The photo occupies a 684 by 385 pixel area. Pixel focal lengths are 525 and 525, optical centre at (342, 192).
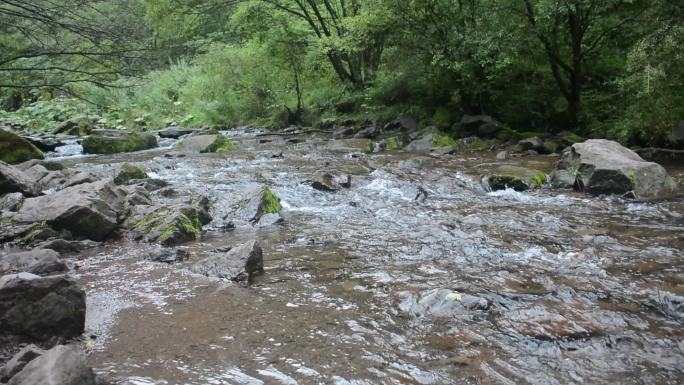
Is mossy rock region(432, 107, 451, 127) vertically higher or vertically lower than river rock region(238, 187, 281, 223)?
higher

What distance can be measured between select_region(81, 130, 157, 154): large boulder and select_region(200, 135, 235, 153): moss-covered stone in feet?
12.1

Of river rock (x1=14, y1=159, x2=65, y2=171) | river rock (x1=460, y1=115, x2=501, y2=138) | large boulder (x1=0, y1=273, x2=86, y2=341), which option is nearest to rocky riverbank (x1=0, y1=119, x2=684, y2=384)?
large boulder (x1=0, y1=273, x2=86, y2=341)

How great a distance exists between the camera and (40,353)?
336 cm

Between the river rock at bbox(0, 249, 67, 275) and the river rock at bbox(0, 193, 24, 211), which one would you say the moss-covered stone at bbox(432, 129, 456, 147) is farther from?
the river rock at bbox(0, 249, 67, 275)

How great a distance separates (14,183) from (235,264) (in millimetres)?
5776

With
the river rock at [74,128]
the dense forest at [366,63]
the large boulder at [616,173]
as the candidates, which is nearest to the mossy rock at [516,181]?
the large boulder at [616,173]

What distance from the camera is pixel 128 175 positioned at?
38.7ft

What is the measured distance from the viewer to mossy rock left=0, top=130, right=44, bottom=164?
14.4 meters

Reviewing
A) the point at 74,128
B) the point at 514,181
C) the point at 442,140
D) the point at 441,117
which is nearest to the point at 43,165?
the point at 514,181

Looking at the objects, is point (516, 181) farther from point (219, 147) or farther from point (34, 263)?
point (219, 147)

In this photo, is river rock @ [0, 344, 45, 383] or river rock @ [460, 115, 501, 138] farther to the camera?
river rock @ [460, 115, 501, 138]

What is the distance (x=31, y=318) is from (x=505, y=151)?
1254 cm

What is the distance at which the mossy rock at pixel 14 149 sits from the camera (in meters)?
14.4

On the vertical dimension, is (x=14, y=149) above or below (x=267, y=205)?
above
